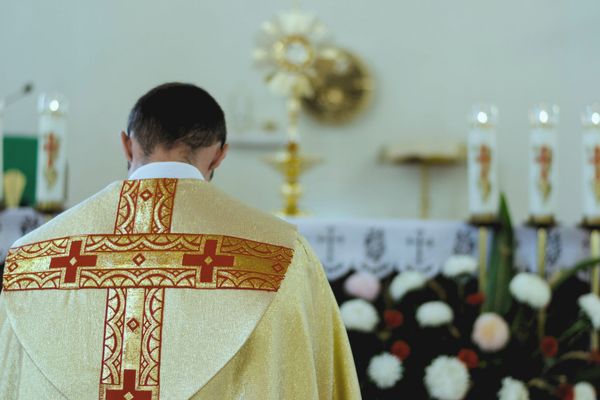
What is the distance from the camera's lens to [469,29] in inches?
233

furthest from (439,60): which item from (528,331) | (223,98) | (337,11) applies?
(528,331)

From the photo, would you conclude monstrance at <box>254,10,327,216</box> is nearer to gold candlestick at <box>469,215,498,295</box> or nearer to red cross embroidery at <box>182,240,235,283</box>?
gold candlestick at <box>469,215,498,295</box>

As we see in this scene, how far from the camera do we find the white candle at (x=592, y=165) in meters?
3.19

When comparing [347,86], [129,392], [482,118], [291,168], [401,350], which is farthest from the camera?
[347,86]

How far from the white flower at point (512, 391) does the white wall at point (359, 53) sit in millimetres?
3262

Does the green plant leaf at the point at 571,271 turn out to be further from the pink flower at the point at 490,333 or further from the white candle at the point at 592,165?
the pink flower at the point at 490,333

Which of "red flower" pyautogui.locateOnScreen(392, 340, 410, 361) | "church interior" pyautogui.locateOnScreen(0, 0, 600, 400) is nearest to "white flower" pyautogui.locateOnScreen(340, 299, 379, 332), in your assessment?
"red flower" pyautogui.locateOnScreen(392, 340, 410, 361)

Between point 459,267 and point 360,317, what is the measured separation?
0.42m

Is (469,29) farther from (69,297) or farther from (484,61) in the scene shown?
(69,297)

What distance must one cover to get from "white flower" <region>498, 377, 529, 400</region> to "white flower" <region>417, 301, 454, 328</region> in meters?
0.25

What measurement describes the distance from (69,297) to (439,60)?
15.2 ft

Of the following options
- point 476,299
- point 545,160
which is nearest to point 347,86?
point 545,160

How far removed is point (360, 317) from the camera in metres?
2.76

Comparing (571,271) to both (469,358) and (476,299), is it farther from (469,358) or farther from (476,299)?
(469,358)
